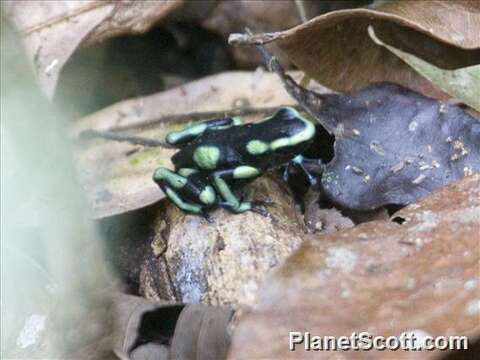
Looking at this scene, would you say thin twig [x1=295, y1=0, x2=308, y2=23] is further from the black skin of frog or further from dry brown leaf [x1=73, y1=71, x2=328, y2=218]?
the black skin of frog

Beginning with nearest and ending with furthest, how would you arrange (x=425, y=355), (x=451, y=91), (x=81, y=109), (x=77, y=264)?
(x=425, y=355)
(x=77, y=264)
(x=451, y=91)
(x=81, y=109)

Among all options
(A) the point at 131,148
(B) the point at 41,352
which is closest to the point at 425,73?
(A) the point at 131,148

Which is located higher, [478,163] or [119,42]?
[119,42]

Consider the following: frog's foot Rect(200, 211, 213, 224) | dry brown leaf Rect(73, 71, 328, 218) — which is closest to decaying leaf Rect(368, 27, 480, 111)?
dry brown leaf Rect(73, 71, 328, 218)

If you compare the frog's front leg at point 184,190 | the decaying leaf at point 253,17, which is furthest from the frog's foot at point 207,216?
the decaying leaf at point 253,17

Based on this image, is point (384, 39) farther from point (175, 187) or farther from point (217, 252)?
point (217, 252)

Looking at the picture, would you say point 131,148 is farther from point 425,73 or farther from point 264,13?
point 425,73
